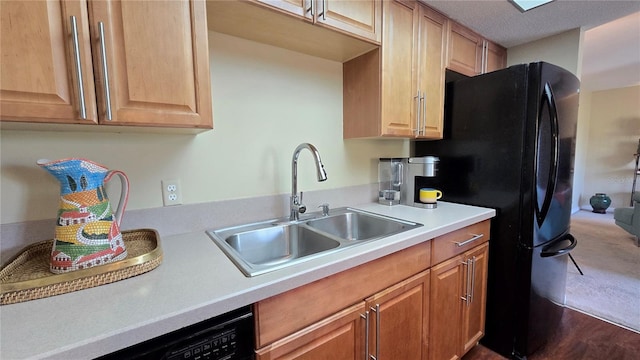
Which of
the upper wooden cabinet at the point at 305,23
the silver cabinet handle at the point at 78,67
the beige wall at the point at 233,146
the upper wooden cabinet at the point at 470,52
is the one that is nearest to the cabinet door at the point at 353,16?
the upper wooden cabinet at the point at 305,23

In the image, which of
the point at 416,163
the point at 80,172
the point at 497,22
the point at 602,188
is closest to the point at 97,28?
the point at 80,172

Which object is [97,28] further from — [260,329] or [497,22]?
[497,22]

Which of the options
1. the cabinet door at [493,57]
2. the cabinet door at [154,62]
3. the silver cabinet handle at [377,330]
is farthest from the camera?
the cabinet door at [493,57]

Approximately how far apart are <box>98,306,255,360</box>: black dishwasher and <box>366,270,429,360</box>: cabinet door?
49 centimetres

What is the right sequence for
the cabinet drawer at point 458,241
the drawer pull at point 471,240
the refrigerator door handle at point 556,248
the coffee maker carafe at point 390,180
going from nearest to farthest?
the cabinet drawer at point 458,241 → the drawer pull at point 471,240 → the refrigerator door handle at point 556,248 → the coffee maker carafe at point 390,180

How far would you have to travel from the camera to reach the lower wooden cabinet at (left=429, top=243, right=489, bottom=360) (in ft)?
4.33

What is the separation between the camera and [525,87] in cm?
146

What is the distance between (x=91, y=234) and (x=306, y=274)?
630 mm

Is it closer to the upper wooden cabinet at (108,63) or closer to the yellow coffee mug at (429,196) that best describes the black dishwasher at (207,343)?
the upper wooden cabinet at (108,63)

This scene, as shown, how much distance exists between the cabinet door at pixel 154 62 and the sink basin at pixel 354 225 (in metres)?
0.84

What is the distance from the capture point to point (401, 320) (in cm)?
115

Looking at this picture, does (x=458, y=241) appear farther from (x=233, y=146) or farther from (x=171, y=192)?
(x=171, y=192)

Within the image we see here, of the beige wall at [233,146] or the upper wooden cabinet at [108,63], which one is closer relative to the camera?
the upper wooden cabinet at [108,63]

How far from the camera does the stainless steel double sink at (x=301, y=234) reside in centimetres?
121
